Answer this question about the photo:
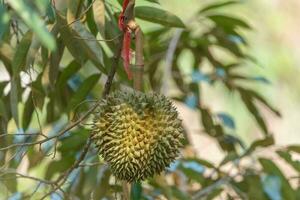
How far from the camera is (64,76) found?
164cm

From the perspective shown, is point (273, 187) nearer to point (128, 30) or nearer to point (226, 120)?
point (226, 120)

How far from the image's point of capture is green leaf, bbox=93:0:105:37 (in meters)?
1.27

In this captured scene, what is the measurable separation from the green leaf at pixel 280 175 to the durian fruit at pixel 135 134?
550 mm

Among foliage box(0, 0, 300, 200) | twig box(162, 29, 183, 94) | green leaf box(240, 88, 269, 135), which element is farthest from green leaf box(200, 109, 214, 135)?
twig box(162, 29, 183, 94)

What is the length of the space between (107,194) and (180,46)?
56 cm

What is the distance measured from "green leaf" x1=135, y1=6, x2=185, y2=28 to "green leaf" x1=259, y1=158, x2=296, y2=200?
48cm

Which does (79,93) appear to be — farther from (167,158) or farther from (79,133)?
(167,158)

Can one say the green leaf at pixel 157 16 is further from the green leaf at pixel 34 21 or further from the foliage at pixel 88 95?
the green leaf at pixel 34 21

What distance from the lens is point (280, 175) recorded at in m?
1.76

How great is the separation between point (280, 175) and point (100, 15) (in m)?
0.66

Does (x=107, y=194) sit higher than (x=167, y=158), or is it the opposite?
(x=167, y=158)

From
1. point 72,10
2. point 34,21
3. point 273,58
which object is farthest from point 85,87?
point 273,58

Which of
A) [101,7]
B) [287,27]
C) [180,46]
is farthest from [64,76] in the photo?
[287,27]

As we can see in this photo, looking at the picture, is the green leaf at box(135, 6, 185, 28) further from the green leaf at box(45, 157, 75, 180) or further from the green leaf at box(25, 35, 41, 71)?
the green leaf at box(45, 157, 75, 180)
